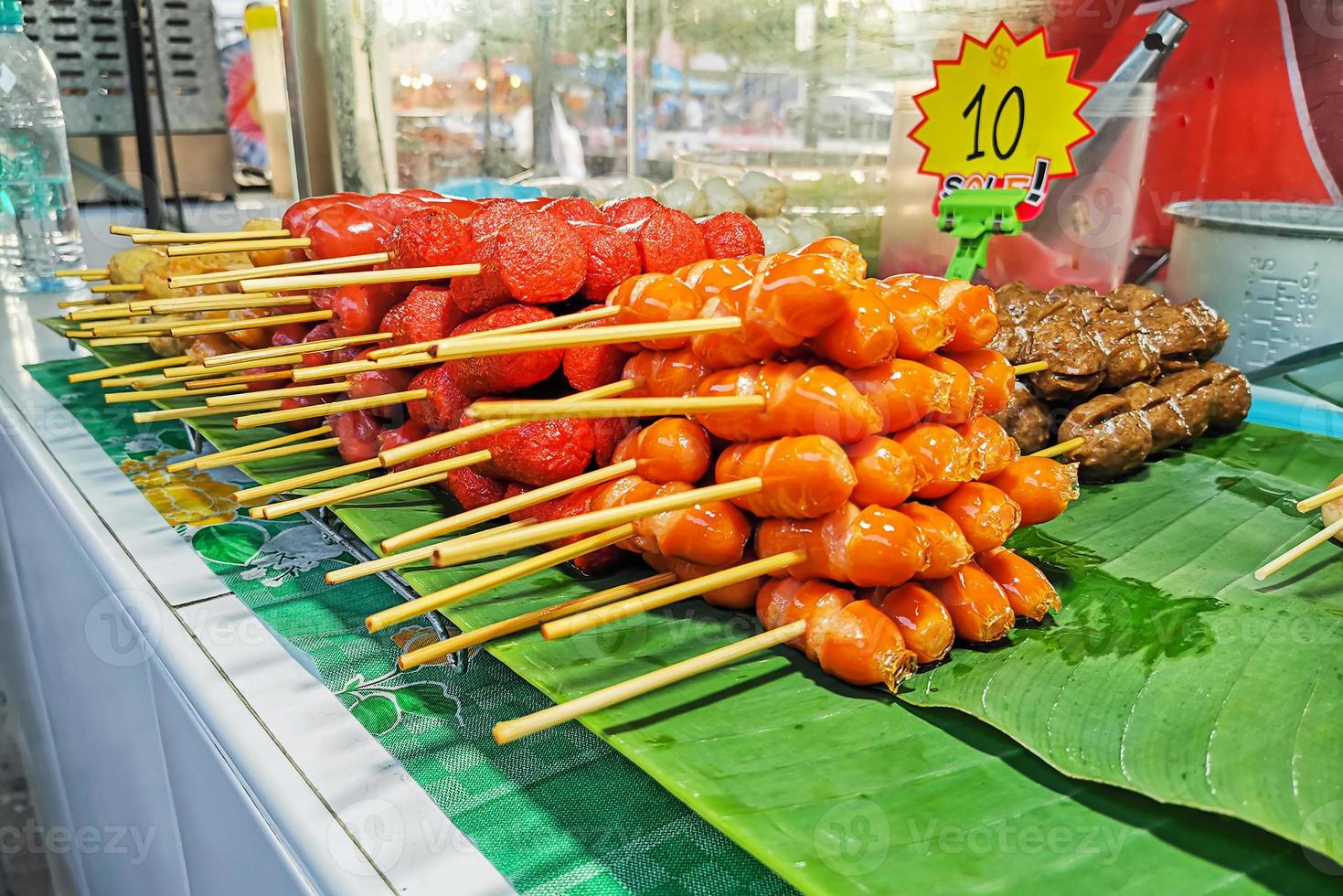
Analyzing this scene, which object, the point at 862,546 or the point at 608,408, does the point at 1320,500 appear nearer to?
the point at 862,546

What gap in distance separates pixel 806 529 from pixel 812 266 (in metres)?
0.35

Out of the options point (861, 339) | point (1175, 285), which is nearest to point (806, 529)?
point (861, 339)

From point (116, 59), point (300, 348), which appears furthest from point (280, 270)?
point (116, 59)

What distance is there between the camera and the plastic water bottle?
3971mm

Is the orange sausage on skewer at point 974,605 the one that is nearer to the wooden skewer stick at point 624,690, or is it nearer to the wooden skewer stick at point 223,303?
the wooden skewer stick at point 624,690

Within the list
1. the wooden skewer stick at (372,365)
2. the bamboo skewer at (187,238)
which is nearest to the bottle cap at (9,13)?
the bamboo skewer at (187,238)

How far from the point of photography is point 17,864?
299 centimetres

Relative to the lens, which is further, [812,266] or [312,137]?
[312,137]

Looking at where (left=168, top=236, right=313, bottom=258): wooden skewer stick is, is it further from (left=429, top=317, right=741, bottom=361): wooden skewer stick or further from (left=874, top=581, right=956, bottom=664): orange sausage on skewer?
(left=874, top=581, right=956, bottom=664): orange sausage on skewer

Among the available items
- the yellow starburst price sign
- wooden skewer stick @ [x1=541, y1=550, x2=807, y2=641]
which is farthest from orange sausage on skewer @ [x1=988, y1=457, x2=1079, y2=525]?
the yellow starburst price sign

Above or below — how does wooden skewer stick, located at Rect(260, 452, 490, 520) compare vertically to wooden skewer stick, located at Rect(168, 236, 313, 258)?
below

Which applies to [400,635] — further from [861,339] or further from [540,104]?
[540,104]

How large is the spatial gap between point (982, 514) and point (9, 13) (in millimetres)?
4090

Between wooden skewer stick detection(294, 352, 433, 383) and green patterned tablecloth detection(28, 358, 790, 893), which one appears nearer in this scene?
green patterned tablecloth detection(28, 358, 790, 893)
